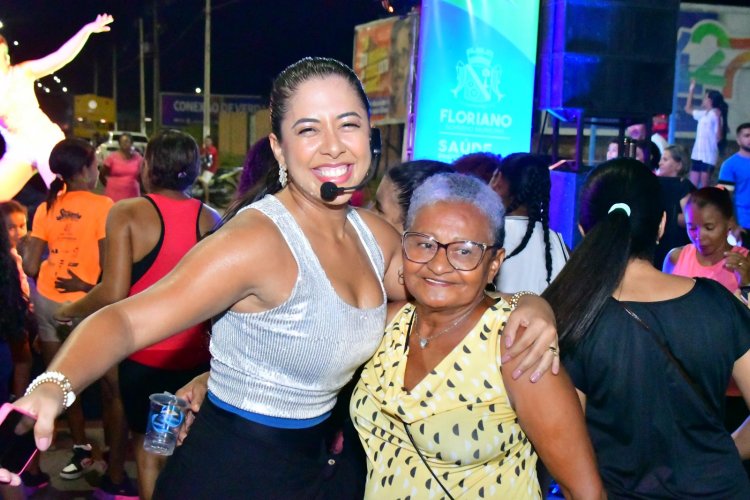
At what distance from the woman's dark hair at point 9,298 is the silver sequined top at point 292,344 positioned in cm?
166

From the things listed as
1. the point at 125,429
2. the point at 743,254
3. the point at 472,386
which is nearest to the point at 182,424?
the point at 472,386

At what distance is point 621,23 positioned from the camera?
24.2ft

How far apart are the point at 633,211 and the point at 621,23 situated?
18.2 ft

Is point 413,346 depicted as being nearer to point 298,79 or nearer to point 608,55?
point 298,79

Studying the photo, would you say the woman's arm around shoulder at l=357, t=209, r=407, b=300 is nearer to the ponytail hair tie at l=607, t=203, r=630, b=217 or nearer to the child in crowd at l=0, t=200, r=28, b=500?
the ponytail hair tie at l=607, t=203, r=630, b=217

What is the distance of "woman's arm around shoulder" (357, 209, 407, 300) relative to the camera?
2471 mm

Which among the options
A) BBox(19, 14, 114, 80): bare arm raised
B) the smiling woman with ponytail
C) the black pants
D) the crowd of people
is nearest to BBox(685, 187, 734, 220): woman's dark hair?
the crowd of people

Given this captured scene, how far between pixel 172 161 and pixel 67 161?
1228mm

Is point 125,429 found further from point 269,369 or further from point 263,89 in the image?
point 263,89

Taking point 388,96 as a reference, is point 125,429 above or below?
below

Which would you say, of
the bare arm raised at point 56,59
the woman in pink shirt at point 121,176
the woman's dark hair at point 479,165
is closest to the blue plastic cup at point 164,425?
the woman's dark hair at point 479,165

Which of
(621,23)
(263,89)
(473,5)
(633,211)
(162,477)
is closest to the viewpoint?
(162,477)

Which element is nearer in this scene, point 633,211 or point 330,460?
point 330,460

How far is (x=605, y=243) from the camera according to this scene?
2367 mm
